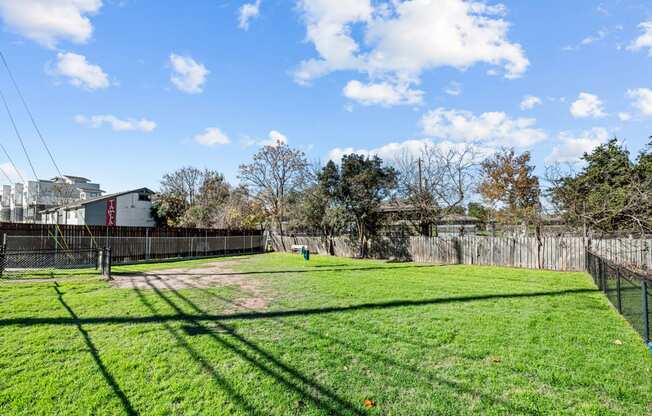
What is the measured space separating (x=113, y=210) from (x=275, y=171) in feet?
54.0

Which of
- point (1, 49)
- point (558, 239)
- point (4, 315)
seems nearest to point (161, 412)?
point (4, 315)

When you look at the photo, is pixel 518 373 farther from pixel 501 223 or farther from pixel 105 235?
pixel 501 223

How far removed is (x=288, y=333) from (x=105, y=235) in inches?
576

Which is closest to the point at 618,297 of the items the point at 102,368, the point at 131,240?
the point at 102,368

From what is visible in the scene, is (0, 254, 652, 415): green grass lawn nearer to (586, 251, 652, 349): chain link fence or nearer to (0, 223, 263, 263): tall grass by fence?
(586, 251, 652, 349): chain link fence

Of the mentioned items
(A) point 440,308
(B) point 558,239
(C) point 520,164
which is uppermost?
(C) point 520,164

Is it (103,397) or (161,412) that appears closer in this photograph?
(161,412)

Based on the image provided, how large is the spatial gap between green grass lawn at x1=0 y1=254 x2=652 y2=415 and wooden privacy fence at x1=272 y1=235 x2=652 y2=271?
254 inches

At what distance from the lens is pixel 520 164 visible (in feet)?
94.6

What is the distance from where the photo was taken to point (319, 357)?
3834 mm

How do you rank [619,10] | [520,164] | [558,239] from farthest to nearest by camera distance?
[520,164], [558,239], [619,10]

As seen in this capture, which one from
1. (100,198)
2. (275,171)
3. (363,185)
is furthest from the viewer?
(100,198)

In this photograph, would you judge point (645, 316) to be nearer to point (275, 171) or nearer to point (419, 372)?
point (419, 372)

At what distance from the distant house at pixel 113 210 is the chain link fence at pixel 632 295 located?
1369 inches
